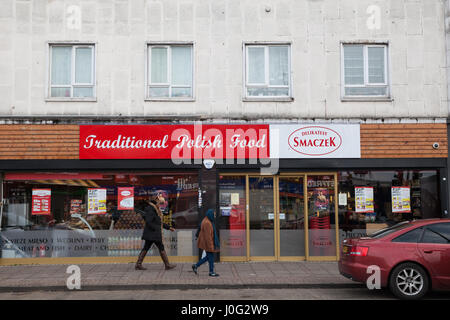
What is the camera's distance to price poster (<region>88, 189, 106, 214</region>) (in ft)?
43.7

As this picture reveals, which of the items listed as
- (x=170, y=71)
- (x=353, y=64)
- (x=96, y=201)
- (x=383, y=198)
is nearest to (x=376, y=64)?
(x=353, y=64)

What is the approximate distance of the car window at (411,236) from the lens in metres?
8.81

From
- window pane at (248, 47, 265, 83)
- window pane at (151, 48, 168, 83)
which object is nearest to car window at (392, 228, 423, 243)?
window pane at (248, 47, 265, 83)

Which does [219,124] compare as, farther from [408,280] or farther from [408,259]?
[408,280]

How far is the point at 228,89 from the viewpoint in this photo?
13.4 metres

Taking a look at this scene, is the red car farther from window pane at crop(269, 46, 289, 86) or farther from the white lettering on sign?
the white lettering on sign

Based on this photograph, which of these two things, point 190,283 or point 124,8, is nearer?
point 190,283

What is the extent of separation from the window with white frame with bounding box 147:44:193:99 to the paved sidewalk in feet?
15.7

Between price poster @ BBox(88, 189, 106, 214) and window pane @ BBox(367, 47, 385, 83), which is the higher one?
window pane @ BBox(367, 47, 385, 83)

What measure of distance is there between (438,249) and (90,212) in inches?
352

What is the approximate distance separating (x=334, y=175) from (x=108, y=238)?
6.55m

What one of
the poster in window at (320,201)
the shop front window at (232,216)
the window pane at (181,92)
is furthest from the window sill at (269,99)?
the poster in window at (320,201)

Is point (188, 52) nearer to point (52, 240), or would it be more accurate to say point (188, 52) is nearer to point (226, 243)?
point (226, 243)

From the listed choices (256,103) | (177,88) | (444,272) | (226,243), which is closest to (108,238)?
(226,243)
